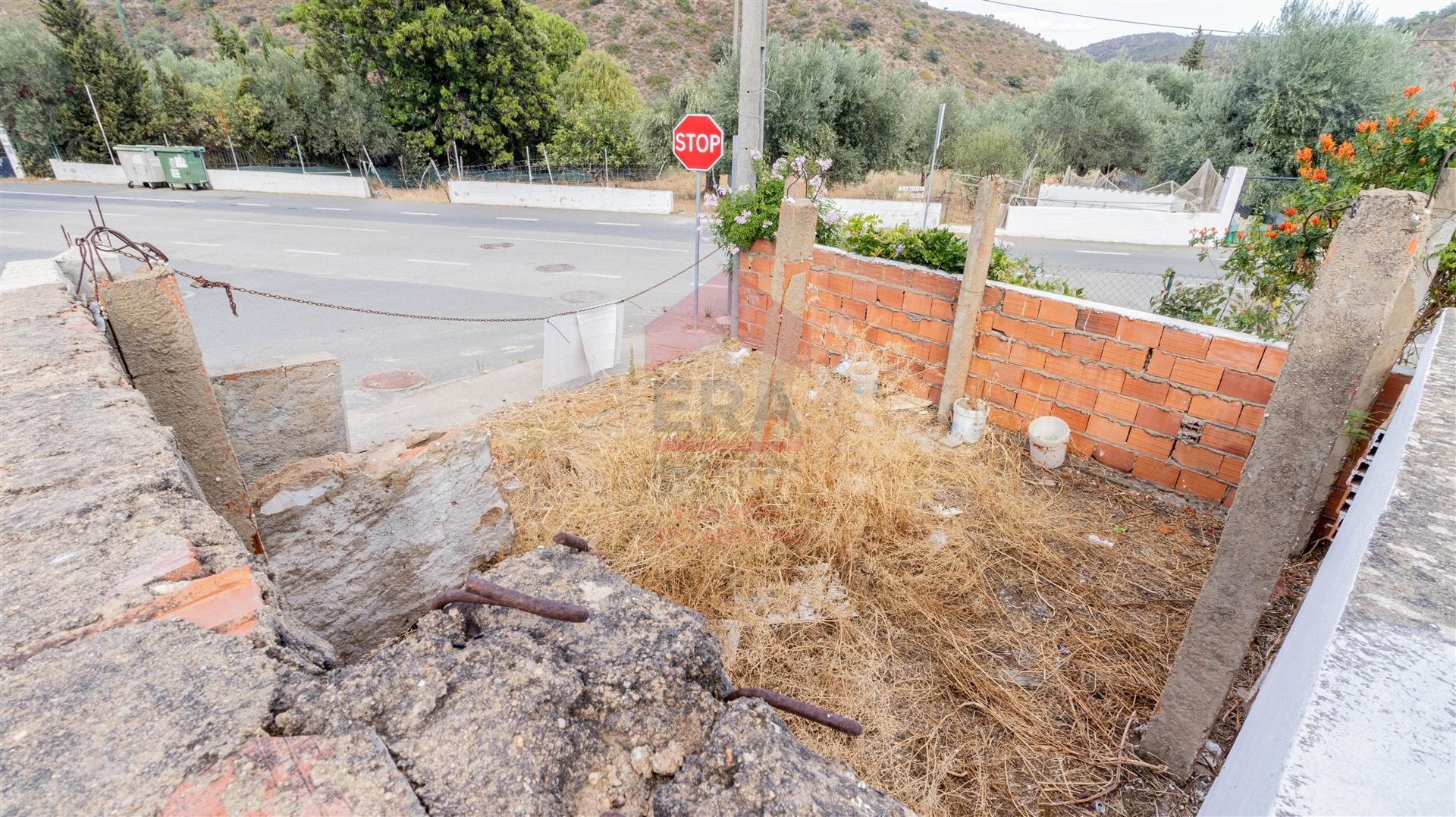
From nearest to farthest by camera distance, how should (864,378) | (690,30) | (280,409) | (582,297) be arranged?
(280,409)
(864,378)
(582,297)
(690,30)

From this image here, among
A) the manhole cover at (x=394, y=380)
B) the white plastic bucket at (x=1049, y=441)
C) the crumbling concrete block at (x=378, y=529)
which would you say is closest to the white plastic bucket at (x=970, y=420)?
the white plastic bucket at (x=1049, y=441)

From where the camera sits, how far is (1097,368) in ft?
13.4

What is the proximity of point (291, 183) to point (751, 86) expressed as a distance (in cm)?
2168

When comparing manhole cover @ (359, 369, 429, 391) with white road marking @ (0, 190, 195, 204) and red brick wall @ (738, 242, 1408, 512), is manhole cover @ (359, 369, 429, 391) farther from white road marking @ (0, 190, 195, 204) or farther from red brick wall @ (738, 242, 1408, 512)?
white road marking @ (0, 190, 195, 204)

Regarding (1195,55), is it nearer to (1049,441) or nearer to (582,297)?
(582,297)

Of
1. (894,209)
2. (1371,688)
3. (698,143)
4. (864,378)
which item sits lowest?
(864,378)

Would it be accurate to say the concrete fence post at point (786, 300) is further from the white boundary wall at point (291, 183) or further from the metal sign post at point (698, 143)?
the white boundary wall at point (291, 183)

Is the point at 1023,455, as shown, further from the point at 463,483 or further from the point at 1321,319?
the point at 463,483

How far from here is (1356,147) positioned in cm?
425

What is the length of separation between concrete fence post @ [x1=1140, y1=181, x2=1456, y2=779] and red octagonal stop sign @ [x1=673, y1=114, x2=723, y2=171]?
6696mm

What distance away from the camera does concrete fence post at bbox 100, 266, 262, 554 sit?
2.38 meters

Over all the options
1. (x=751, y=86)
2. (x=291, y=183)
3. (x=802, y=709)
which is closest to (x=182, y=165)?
(x=291, y=183)

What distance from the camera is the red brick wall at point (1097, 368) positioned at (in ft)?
11.8

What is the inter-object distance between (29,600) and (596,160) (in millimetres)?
22608
